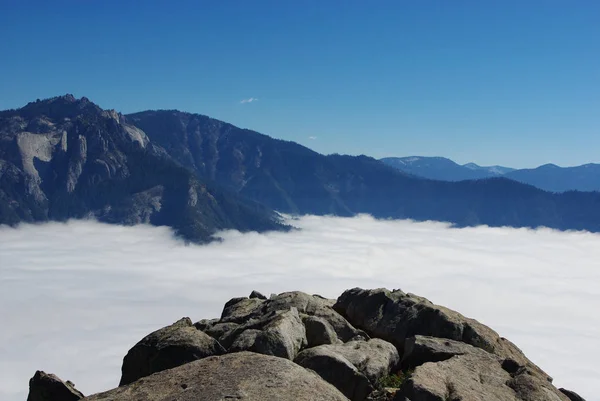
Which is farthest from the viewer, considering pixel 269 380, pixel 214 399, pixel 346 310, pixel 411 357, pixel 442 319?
pixel 346 310

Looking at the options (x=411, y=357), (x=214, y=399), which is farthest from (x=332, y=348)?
(x=214, y=399)

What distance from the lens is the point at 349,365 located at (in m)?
23.7

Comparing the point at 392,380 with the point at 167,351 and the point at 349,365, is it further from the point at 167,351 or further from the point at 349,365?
the point at 167,351

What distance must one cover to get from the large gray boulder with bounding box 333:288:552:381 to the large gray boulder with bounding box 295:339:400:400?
5746 mm

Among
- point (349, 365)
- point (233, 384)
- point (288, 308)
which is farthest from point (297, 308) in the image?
point (233, 384)

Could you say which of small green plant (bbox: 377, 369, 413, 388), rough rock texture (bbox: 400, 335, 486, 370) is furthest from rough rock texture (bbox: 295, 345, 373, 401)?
rough rock texture (bbox: 400, 335, 486, 370)

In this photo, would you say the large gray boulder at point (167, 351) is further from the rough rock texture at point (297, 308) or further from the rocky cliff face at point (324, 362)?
the rough rock texture at point (297, 308)

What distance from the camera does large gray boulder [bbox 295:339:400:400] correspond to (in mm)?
23266

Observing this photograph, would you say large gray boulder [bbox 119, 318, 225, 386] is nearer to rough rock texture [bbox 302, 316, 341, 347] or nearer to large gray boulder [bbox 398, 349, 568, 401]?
rough rock texture [bbox 302, 316, 341, 347]

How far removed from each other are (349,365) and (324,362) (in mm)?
1169

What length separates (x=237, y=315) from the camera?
3428 centimetres

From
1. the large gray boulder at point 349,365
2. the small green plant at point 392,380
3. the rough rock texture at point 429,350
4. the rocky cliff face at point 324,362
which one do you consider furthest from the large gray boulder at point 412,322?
the small green plant at point 392,380

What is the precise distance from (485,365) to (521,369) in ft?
5.26

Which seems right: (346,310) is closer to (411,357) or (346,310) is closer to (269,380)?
(411,357)
